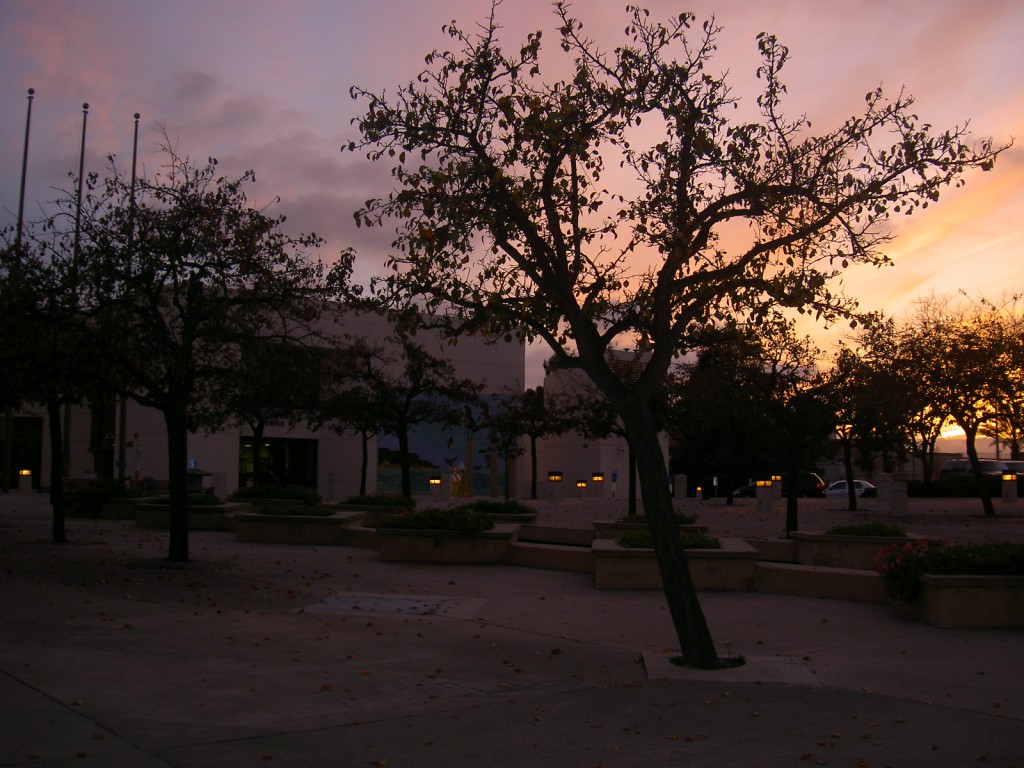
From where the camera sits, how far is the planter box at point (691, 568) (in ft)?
48.1

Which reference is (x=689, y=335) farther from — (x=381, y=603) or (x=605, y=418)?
(x=605, y=418)

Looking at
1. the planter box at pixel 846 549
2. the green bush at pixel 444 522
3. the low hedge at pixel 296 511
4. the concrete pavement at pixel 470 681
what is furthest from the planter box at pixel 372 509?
the planter box at pixel 846 549

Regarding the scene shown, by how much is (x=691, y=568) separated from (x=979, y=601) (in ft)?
13.8

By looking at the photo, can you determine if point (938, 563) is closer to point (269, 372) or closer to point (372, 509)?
point (269, 372)

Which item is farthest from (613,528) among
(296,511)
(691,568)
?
(296,511)

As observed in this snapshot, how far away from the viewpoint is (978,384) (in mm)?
28844

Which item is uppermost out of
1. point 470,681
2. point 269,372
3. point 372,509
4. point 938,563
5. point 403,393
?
point 403,393

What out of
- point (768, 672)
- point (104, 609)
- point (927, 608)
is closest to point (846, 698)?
point (768, 672)

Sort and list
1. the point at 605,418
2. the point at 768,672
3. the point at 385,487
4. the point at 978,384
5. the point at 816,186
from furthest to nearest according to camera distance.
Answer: the point at 385,487, the point at 605,418, the point at 978,384, the point at 816,186, the point at 768,672

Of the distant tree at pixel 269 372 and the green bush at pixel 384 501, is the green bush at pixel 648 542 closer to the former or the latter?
the distant tree at pixel 269 372

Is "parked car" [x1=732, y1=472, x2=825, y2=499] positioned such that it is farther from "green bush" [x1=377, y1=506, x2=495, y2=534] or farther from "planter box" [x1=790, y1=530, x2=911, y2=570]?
"green bush" [x1=377, y1=506, x2=495, y2=534]

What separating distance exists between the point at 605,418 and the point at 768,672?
22.5 m

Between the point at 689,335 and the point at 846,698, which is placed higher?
the point at 689,335

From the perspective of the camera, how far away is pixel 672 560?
9109mm
